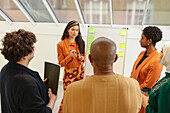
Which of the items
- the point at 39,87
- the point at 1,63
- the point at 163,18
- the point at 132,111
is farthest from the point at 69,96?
the point at 1,63

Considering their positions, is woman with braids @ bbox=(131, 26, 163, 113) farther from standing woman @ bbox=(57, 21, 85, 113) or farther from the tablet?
the tablet

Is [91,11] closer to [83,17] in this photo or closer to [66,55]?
[83,17]

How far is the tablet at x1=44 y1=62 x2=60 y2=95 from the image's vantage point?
5.27 ft

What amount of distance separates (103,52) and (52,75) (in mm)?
757

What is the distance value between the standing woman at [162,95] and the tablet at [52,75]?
2.92ft

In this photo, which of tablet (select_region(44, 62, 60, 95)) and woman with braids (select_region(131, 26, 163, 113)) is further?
woman with braids (select_region(131, 26, 163, 113))

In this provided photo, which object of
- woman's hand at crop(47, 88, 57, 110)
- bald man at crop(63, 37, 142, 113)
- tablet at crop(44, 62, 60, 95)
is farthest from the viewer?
tablet at crop(44, 62, 60, 95)

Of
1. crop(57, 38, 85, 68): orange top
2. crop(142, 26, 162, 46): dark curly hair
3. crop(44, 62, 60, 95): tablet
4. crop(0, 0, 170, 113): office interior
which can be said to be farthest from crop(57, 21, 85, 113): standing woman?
crop(0, 0, 170, 113): office interior

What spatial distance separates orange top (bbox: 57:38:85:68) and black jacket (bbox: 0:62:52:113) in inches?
57.1

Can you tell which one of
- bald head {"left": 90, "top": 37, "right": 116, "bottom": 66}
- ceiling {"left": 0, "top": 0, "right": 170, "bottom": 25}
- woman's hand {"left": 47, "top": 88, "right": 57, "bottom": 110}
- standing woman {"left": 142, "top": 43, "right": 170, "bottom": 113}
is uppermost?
ceiling {"left": 0, "top": 0, "right": 170, "bottom": 25}

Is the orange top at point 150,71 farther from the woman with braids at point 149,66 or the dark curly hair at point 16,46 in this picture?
the dark curly hair at point 16,46

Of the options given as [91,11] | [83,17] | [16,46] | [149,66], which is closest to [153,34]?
[149,66]

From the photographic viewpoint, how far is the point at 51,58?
5.50 m

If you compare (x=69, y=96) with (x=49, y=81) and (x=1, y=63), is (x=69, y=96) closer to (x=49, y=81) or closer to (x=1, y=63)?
(x=49, y=81)
